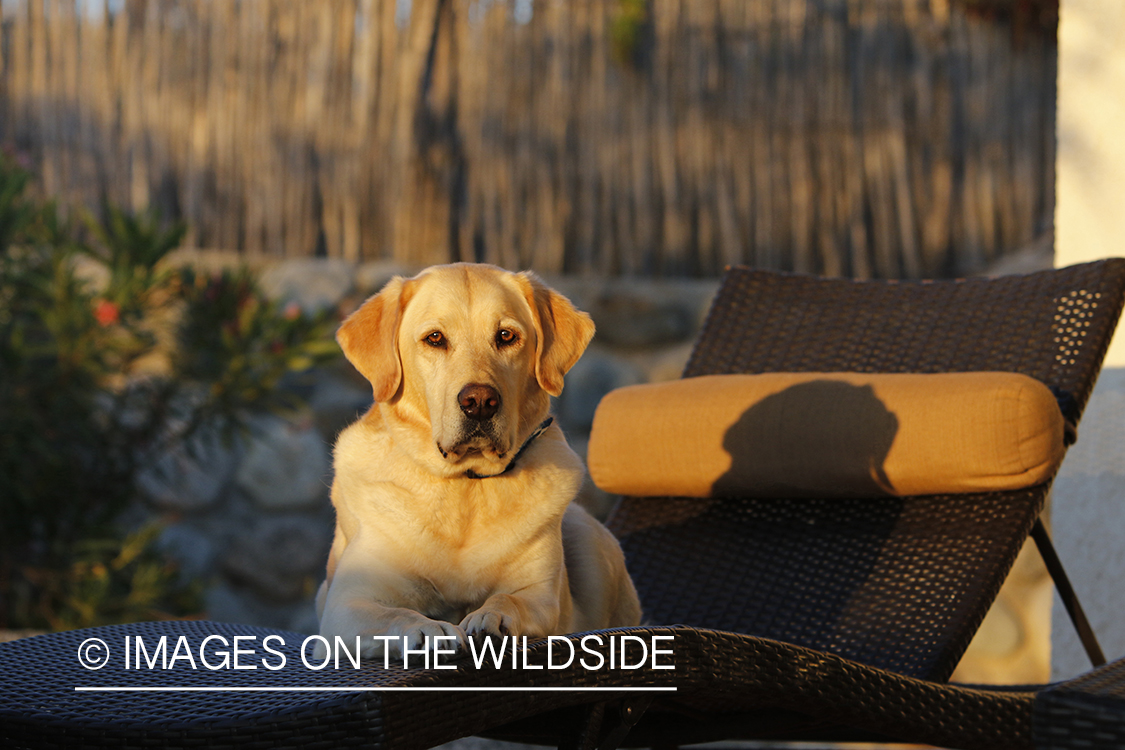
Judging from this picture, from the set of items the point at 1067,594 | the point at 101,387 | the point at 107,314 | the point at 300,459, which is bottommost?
the point at 300,459

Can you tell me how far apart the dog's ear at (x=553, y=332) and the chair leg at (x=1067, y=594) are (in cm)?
122

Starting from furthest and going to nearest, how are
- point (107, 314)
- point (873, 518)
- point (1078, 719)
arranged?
point (107, 314) < point (873, 518) < point (1078, 719)

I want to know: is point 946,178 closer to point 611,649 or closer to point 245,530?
point 245,530

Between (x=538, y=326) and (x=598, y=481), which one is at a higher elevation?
(x=538, y=326)

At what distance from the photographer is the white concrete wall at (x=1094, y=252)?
3444 millimetres

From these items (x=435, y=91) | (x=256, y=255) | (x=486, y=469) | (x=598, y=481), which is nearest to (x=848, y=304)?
(x=598, y=481)

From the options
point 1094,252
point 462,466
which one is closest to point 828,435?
point 462,466

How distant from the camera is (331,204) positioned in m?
5.66

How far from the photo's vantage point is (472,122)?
5.64 metres

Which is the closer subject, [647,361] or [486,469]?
[486,469]

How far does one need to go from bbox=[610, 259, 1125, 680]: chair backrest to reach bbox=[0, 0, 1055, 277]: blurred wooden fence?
2.45 m

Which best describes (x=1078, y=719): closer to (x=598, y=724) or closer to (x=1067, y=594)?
(x=598, y=724)

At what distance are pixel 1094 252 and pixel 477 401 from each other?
2611mm

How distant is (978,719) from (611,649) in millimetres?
643
